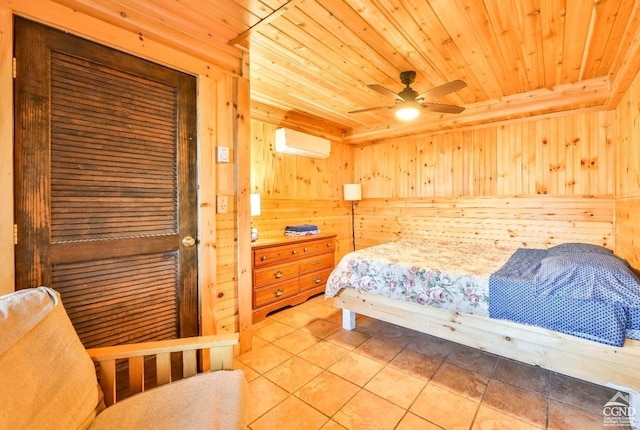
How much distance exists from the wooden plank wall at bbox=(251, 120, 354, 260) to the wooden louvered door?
5.86ft

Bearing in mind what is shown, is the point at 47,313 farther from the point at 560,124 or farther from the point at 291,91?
the point at 560,124

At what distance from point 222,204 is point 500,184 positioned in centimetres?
356

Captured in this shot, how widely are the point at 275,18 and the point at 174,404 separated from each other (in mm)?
2293

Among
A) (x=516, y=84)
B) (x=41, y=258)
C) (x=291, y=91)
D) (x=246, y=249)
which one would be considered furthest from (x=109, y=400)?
(x=516, y=84)

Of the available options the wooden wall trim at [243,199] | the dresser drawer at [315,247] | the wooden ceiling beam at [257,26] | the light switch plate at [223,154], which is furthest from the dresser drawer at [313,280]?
the wooden ceiling beam at [257,26]

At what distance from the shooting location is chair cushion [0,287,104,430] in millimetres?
890

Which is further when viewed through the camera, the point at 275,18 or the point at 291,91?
the point at 291,91

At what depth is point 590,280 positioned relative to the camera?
1.74 m

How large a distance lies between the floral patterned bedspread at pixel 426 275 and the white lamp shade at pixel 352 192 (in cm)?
172

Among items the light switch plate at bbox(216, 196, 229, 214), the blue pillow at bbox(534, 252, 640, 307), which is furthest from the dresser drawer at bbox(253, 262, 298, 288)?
the blue pillow at bbox(534, 252, 640, 307)

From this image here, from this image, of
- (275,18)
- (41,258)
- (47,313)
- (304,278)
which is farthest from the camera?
(304,278)

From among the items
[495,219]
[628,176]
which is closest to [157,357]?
[628,176]

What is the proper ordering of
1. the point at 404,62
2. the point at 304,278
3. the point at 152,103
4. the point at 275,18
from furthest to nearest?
the point at 304,278 → the point at 404,62 → the point at 275,18 → the point at 152,103

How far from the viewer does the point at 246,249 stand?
2.43 m
